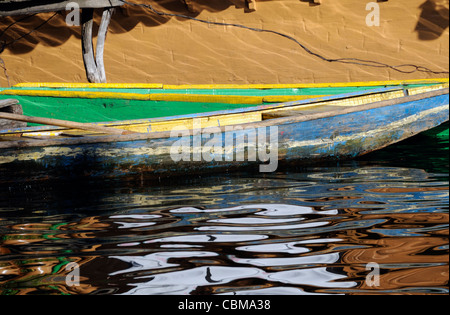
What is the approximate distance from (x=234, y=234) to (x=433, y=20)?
6365 millimetres

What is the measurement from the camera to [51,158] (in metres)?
5.10

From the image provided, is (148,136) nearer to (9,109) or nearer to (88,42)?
(9,109)

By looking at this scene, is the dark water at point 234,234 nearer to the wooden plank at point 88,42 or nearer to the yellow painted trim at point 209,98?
the yellow painted trim at point 209,98

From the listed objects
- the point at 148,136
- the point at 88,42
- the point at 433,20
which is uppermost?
the point at 433,20

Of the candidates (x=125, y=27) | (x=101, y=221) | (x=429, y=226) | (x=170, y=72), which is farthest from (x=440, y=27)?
(x=101, y=221)

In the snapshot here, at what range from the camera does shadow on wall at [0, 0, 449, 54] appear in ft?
27.9

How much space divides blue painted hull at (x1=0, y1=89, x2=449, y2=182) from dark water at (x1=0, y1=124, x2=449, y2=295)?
0.13 metres

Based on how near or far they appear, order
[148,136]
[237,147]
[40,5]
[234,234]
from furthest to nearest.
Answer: [40,5]
[237,147]
[148,136]
[234,234]

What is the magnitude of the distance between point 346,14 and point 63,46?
4.68 m

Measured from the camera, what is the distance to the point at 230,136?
521cm

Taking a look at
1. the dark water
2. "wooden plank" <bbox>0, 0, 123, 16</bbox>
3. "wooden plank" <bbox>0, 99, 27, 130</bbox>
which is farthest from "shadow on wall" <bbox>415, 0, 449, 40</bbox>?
"wooden plank" <bbox>0, 99, 27, 130</bbox>

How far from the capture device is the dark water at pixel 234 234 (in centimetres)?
279

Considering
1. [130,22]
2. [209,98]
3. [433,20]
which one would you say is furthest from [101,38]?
[433,20]

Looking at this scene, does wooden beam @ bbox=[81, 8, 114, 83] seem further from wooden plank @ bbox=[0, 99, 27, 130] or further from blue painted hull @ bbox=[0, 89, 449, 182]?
blue painted hull @ bbox=[0, 89, 449, 182]
